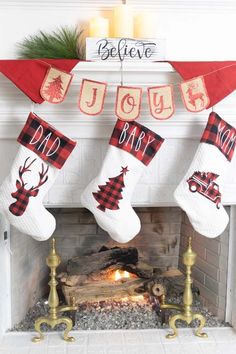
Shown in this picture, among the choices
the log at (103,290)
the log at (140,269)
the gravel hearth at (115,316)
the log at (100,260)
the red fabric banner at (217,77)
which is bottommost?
the gravel hearth at (115,316)

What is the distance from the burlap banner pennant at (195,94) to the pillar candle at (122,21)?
0.32 meters

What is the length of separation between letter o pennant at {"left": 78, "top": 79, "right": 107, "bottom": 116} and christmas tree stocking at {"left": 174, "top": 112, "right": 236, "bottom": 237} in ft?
1.28

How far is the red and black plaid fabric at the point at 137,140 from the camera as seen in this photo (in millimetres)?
1413

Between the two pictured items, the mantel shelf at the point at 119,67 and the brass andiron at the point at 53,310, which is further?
the brass andiron at the point at 53,310

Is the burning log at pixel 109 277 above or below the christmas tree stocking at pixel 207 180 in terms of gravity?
below

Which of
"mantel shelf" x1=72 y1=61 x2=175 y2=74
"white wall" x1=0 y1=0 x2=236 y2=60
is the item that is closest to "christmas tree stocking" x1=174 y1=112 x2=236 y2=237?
"mantel shelf" x1=72 y1=61 x2=175 y2=74

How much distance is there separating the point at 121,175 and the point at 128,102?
25cm

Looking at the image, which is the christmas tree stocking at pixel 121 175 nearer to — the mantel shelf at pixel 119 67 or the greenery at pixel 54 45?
the mantel shelf at pixel 119 67

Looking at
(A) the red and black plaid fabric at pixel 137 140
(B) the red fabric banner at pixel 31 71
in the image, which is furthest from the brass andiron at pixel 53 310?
(B) the red fabric banner at pixel 31 71

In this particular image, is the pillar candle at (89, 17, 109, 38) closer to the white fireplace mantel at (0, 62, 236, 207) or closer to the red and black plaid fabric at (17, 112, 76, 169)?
the white fireplace mantel at (0, 62, 236, 207)

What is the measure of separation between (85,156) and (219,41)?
713 mm

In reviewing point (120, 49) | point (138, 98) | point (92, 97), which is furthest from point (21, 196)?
point (120, 49)

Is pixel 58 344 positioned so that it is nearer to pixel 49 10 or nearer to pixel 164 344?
pixel 164 344

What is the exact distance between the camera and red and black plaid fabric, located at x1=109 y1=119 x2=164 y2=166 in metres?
1.41
